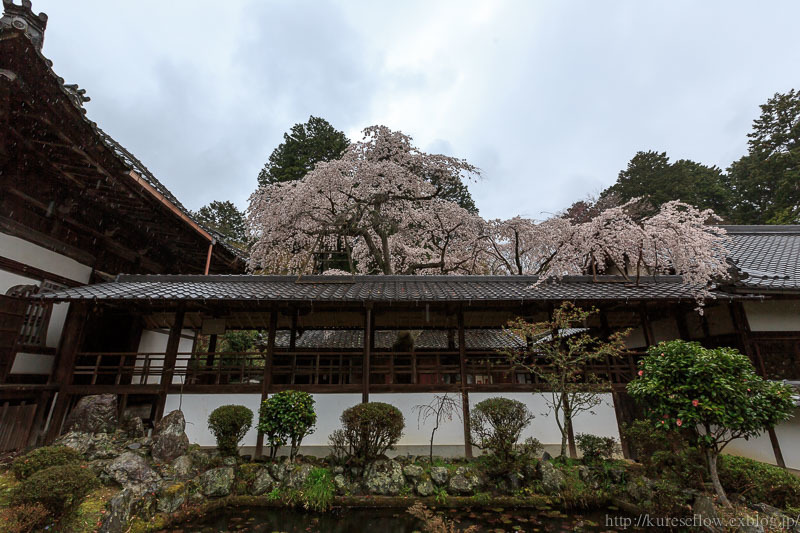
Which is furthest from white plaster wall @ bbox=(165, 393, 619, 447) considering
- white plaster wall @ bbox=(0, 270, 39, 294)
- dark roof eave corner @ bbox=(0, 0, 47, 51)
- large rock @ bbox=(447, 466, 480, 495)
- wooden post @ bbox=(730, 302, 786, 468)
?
dark roof eave corner @ bbox=(0, 0, 47, 51)

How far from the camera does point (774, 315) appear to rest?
8609mm

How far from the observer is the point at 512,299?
851 centimetres

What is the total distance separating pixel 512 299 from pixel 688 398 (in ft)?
12.2

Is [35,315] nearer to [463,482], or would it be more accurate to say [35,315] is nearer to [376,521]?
[376,521]

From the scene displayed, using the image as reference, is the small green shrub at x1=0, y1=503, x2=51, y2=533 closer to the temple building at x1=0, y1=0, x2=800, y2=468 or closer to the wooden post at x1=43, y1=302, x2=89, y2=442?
the temple building at x1=0, y1=0, x2=800, y2=468

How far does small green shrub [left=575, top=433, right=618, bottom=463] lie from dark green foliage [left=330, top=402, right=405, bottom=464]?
4.05m

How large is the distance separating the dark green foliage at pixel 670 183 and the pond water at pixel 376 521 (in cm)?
2851

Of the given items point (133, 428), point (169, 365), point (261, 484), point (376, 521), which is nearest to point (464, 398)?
point (376, 521)

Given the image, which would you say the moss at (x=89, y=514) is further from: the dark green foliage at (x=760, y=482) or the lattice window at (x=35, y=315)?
the dark green foliage at (x=760, y=482)

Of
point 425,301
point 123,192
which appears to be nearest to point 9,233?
point 123,192

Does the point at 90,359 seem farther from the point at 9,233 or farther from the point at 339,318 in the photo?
the point at 339,318

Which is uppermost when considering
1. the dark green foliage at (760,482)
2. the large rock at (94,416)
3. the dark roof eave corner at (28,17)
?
the dark roof eave corner at (28,17)

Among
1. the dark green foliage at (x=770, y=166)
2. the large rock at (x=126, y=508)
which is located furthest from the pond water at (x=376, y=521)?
the dark green foliage at (x=770, y=166)

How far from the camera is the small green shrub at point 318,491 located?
6.48m
